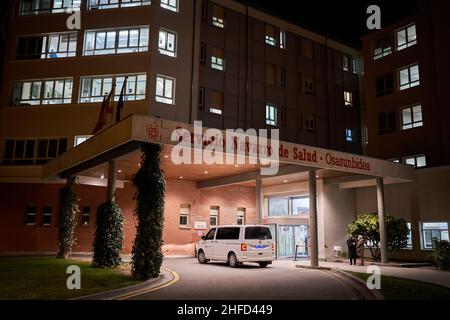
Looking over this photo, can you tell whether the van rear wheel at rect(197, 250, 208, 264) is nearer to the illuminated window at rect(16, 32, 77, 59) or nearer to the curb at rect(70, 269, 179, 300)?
the curb at rect(70, 269, 179, 300)

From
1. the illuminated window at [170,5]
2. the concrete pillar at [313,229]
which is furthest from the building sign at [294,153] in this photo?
the illuminated window at [170,5]

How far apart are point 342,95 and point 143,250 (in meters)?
29.7

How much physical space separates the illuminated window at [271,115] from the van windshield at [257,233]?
15083 millimetres

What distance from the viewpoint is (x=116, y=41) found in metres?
28.5

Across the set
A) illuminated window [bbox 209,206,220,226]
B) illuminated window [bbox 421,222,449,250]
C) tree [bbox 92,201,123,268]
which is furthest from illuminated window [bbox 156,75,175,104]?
illuminated window [bbox 421,222,449,250]

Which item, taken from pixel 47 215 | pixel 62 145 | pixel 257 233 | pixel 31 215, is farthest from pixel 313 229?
pixel 31 215

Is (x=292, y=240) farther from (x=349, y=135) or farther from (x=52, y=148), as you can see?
(x=52, y=148)

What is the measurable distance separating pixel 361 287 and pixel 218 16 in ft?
80.5

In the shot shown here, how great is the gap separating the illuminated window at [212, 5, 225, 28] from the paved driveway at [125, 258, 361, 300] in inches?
819

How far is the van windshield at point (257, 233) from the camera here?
65.3 ft

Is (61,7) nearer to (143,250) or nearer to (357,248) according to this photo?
(143,250)

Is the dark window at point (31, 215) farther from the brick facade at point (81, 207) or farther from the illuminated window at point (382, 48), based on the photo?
the illuminated window at point (382, 48)

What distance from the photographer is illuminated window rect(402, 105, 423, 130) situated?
30.3 m

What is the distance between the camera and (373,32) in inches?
1359
